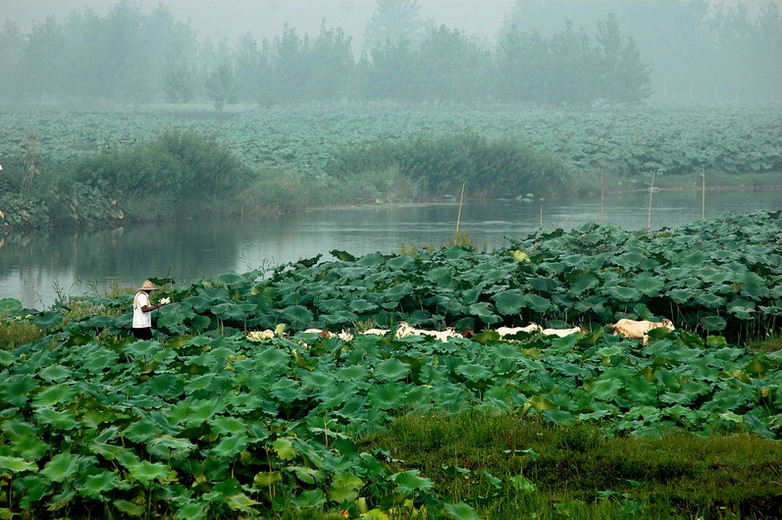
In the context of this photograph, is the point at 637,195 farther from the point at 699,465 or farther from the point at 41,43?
the point at 41,43

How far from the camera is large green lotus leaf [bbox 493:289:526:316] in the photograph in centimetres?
859

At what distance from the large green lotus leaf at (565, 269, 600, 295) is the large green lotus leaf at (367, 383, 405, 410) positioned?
12.6 ft

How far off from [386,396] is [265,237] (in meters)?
15.8

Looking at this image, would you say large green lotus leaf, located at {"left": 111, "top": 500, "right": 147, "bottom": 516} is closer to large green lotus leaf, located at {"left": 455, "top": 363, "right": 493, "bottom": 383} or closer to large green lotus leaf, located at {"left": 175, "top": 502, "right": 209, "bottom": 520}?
large green lotus leaf, located at {"left": 175, "top": 502, "right": 209, "bottom": 520}

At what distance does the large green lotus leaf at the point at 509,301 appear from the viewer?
8.59 meters

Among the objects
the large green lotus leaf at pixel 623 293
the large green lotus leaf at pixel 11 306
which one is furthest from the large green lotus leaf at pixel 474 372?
the large green lotus leaf at pixel 11 306

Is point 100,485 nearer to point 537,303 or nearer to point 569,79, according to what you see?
point 537,303

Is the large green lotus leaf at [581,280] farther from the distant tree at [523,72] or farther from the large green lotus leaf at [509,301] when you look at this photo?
the distant tree at [523,72]

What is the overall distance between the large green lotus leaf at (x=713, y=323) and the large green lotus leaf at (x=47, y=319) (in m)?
6.16

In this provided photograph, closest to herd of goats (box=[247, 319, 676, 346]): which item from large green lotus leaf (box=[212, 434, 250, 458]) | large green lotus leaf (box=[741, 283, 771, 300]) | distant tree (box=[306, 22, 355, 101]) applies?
large green lotus leaf (box=[741, 283, 771, 300])

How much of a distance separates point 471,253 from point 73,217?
1473 cm

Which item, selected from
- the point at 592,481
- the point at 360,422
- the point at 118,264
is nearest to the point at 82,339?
A: the point at 360,422

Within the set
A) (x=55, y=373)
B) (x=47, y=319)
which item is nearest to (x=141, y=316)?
(x=47, y=319)

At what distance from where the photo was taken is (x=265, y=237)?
2103 centimetres
